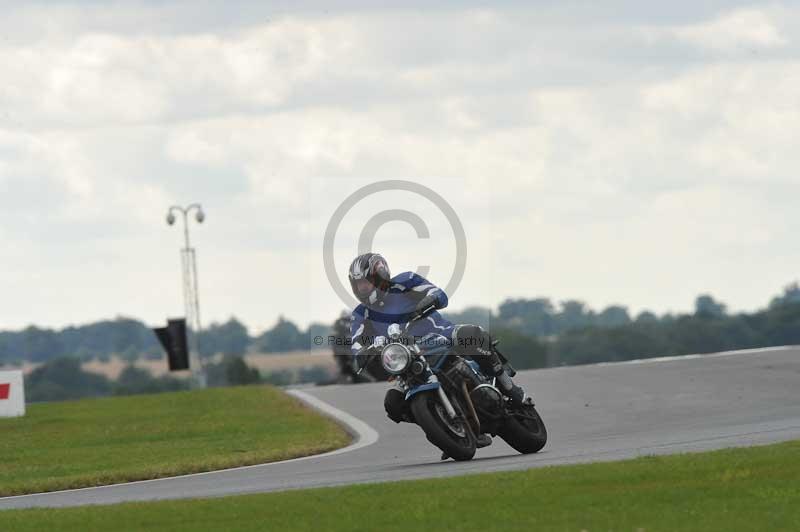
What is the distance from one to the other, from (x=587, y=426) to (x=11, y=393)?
50.4ft

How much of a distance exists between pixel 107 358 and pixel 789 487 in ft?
553

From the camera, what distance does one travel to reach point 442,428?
51.4 ft

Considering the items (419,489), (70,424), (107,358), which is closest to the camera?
(419,489)

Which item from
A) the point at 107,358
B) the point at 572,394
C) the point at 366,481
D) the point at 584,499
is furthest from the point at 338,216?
the point at 107,358

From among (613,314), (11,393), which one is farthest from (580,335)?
(11,393)

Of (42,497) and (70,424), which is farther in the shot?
(70,424)

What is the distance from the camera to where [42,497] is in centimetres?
1658

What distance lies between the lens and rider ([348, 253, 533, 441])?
52.0ft

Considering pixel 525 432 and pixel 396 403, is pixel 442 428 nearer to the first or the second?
pixel 396 403

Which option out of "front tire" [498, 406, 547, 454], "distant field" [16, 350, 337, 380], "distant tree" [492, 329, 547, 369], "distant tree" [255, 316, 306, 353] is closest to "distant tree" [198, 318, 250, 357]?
"distant tree" [255, 316, 306, 353]

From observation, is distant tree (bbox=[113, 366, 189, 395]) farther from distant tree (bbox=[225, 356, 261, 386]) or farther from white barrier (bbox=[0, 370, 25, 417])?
white barrier (bbox=[0, 370, 25, 417])

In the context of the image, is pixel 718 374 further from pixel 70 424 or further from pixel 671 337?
pixel 671 337

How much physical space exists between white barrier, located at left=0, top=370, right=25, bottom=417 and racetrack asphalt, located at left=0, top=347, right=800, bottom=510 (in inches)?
223

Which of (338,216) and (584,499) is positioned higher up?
(338,216)
